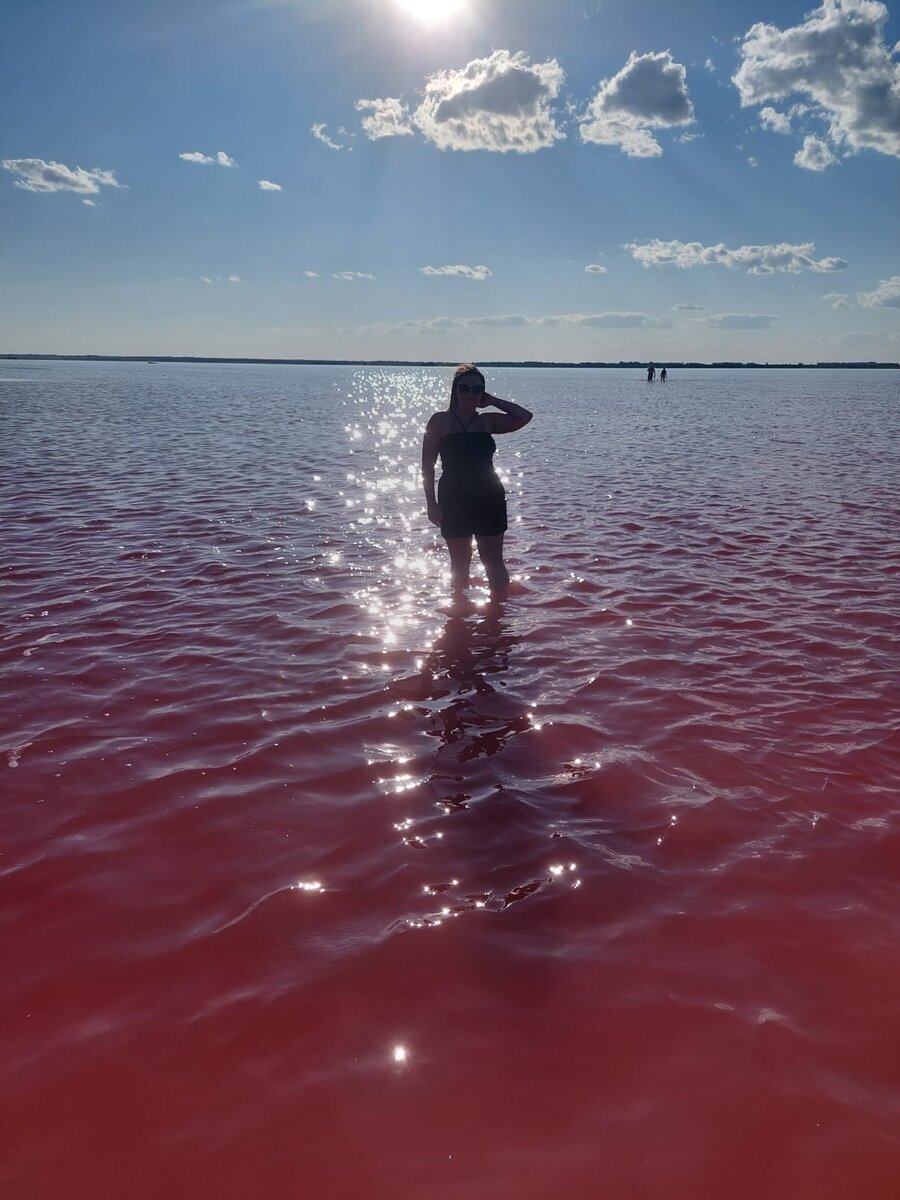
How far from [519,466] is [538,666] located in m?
14.9

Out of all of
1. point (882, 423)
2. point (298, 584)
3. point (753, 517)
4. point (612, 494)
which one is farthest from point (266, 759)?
point (882, 423)

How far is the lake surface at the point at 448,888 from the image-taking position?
237 centimetres

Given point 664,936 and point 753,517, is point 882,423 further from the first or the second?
point 664,936

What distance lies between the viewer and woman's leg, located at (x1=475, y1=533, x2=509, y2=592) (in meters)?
7.68

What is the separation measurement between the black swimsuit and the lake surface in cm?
106

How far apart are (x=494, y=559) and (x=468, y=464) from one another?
1.20m

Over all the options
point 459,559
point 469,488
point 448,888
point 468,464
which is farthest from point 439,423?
point 448,888

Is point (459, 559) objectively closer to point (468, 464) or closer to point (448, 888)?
point (468, 464)

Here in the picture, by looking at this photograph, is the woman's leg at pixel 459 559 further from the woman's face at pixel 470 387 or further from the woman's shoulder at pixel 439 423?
the woman's face at pixel 470 387

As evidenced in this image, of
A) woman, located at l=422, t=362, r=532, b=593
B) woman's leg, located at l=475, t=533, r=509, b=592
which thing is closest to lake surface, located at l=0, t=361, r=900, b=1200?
woman's leg, located at l=475, t=533, r=509, b=592

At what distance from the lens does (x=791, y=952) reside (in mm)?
3148

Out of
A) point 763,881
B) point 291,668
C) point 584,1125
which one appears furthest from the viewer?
point 291,668

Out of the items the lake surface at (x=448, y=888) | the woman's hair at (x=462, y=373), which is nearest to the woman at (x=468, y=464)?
the woman's hair at (x=462, y=373)

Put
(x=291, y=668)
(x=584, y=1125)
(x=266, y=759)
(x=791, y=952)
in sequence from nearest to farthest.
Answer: (x=584, y=1125)
(x=791, y=952)
(x=266, y=759)
(x=291, y=668)
